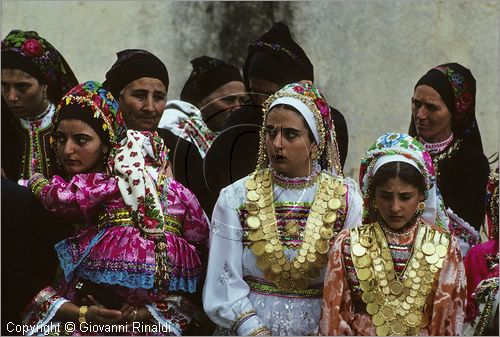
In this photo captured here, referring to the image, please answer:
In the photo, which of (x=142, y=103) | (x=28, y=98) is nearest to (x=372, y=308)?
(x=142, y=103)

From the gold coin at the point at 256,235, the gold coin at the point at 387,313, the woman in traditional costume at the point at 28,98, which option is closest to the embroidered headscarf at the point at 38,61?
the woman in traditional costume at the point at 28,98

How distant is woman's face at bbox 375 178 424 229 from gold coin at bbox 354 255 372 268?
0.64 feet

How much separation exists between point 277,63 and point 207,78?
3.19 ft

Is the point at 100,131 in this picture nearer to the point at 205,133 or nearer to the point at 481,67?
the point at 205,133

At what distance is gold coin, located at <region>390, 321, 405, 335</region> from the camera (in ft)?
15.0

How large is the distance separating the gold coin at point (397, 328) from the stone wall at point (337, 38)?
10.1ft

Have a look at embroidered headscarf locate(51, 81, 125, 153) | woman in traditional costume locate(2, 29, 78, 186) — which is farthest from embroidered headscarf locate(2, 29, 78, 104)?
embroidered headscarf locate(51, 81, 125, 153)

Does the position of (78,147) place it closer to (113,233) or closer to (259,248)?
(113,233)

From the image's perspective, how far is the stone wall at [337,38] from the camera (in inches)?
301

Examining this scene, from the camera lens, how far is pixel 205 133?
6.05m

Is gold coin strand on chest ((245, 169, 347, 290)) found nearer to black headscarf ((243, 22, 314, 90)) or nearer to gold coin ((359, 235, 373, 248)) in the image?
gold coin ((359, 235, 373, 248))

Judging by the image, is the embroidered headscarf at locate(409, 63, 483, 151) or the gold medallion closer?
the gold medallion

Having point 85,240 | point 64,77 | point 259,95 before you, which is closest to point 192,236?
point 85,240

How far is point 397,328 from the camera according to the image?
458cm
